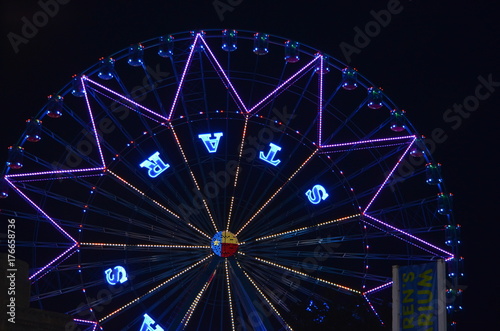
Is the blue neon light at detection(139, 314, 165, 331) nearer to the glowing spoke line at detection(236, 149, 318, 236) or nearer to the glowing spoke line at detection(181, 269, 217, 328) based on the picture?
the glowing spoke line at detection(181, 269, 217, 328)

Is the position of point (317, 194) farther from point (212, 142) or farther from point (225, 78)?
point (225, 78)

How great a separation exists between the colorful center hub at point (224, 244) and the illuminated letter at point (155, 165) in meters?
2.66

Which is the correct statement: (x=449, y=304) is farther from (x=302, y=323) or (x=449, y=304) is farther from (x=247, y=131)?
(x=247, y=131)

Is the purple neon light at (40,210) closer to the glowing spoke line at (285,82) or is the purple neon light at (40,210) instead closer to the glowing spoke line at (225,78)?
the glowing spoke line at (225,78)

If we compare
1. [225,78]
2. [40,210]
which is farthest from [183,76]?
[40,210]

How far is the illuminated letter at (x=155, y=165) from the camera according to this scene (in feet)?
95.0

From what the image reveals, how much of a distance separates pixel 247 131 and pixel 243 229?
290 centimetres

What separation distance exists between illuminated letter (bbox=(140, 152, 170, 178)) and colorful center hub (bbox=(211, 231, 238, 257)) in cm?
266

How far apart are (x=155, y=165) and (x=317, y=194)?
4.78 m

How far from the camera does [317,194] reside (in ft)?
96.1

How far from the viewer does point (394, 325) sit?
48.8ft

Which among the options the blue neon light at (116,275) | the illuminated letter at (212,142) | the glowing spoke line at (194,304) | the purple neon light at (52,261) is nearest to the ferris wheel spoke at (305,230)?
the glowing spoke line at (194,304)

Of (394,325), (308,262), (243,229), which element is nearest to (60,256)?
(243,229)

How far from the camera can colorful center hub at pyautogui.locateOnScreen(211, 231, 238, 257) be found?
2764 centimetres
